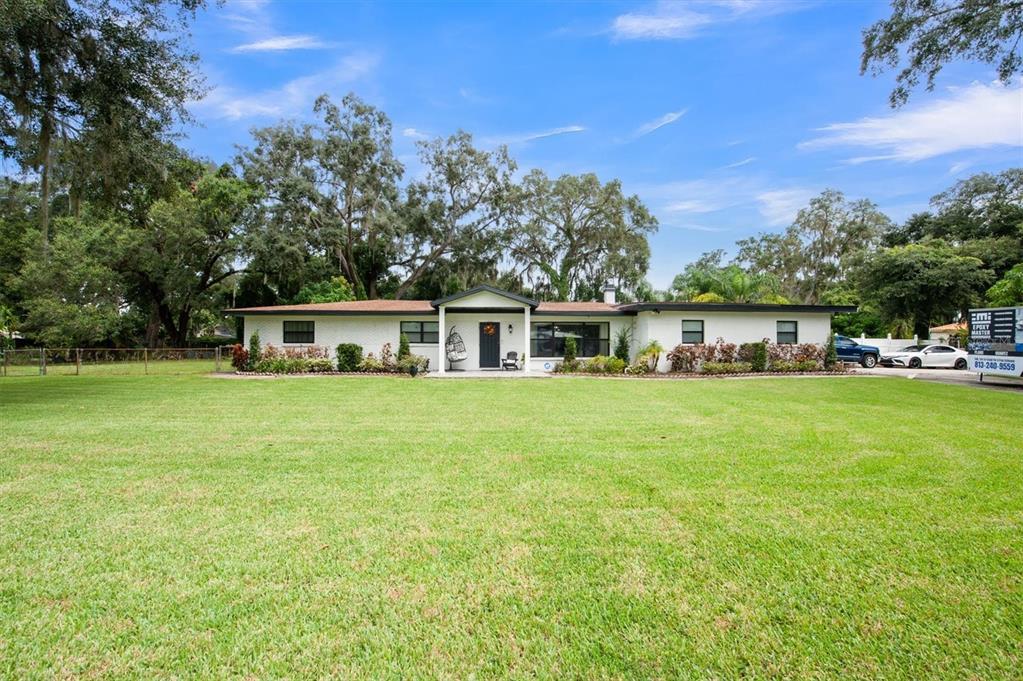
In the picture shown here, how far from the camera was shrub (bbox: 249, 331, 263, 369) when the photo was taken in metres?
19.0

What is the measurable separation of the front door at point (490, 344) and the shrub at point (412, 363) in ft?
8.76

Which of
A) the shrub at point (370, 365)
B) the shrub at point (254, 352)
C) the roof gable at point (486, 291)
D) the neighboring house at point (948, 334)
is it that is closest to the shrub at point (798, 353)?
the roof gable at point (486, 291)

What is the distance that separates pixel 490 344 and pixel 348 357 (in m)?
5.61

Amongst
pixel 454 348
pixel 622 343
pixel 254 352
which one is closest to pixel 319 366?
pixel 254 352

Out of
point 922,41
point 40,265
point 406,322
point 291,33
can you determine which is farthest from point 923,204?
point 40,265

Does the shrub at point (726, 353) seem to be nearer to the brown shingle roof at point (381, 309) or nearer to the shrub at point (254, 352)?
the brown shingle roof at point (381, 309)

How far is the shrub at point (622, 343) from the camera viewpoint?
21009 millimetres

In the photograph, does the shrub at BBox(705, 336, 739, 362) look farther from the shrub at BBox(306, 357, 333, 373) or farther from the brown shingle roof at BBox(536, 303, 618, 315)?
the shrub at BBox(306, 357, 333, 373)

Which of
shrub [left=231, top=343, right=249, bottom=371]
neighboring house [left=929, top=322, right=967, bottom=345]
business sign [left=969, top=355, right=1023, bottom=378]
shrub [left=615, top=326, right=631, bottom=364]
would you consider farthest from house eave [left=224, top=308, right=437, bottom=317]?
neighboring house [left=929, top=322, right=967, bottom=345]

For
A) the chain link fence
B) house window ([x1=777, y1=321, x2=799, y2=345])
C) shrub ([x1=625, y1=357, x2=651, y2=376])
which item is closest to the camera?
the chain link fence

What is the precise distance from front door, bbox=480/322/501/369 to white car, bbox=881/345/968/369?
65.3 feet

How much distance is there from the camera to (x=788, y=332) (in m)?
20.5

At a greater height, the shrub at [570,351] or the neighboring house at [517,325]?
the neighboring house at [517,325]

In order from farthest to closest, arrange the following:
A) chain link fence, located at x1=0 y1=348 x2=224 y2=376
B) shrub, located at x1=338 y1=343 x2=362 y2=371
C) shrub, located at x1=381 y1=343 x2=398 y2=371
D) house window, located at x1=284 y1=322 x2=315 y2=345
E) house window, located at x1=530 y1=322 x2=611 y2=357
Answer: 1. house window, located at x1=530 y1=322 x2=611 y2=357
2. house window, located at x1=284 y1=322 x2=315 y2=345
3. shrub, located at x1=381 y1=343 x2=398 y2=371
4. shrub, located at x1=338 y1=343 x2=362 y2=371
5. chain link fence, located at x1=0 y1=348 x2=224 y2=376
